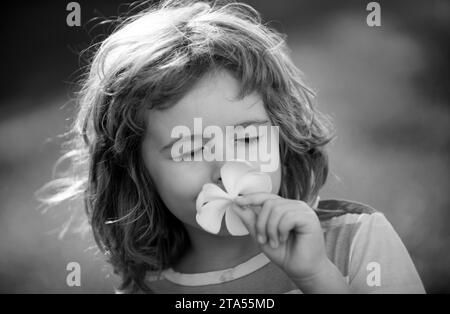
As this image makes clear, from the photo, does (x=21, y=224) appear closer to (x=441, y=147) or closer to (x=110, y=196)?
(x=110, y=196)

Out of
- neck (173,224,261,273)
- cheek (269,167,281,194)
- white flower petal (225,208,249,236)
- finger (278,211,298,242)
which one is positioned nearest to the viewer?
finger (278,211,298,242)

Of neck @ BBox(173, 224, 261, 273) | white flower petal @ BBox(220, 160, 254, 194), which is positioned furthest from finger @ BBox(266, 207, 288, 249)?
neck @ BBox(173, 224, 261, 273)

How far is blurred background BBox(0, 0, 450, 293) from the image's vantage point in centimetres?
140

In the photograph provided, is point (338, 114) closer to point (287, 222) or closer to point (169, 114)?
point (169, 114)

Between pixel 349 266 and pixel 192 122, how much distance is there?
15.8 inches

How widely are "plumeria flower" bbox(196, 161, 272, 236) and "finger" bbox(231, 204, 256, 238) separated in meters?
0.03

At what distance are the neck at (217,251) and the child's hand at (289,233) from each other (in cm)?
29

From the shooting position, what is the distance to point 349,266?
3.98 ft

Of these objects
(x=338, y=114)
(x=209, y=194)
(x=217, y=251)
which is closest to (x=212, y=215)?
(x=209, y=194)

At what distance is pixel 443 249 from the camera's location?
1.43m

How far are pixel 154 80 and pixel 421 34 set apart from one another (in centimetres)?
60

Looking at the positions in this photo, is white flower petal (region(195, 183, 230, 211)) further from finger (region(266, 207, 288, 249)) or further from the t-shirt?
the t-shirt

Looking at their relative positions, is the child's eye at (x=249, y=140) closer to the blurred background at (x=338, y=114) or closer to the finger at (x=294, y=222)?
the finger at (x=294, y=222)

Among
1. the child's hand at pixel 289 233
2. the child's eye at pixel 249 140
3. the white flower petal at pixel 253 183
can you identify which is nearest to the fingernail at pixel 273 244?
the child's hand at pixel 289 233
